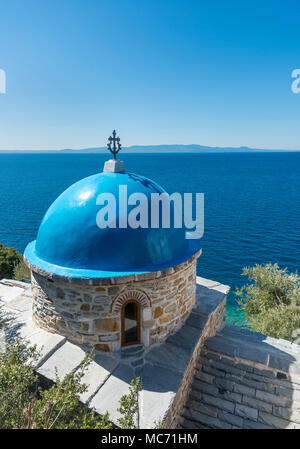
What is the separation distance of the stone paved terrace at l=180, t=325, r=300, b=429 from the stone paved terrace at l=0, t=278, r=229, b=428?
0.41 m

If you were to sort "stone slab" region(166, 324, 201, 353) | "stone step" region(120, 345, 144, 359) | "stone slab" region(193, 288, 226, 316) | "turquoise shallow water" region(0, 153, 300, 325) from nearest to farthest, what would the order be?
"stone step" region(120, 345, 144, 359), "stone slab" region(166, 324, 201, 353), "stone slab" region(193, 288, 226, 316), "turquoise shallow water" region(0, 153, 300, 325)

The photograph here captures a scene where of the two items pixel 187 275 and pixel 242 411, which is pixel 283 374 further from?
pixel 187 275

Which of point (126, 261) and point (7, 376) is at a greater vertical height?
point (126, 261)

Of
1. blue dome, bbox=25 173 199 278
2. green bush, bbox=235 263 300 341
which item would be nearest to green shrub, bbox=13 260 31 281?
blue dome, bbox=25 173 199 278

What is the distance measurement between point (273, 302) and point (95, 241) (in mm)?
13587

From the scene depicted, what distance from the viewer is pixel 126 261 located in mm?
6594

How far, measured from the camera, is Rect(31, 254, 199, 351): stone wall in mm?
6566

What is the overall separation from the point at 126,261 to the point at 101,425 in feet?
10.6

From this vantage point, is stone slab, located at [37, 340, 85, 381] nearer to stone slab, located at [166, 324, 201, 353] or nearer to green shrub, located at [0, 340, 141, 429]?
green shrub, located at [0, 340, 141, 429]

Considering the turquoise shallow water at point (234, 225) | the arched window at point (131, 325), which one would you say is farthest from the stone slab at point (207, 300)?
the turquoise shallow water at point (234, 225)

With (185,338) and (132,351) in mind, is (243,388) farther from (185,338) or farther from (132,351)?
(132,351)

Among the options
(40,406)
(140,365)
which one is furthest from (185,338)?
(40,406)
